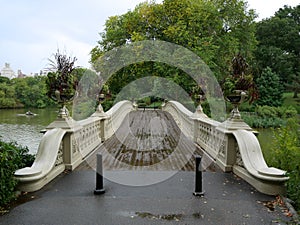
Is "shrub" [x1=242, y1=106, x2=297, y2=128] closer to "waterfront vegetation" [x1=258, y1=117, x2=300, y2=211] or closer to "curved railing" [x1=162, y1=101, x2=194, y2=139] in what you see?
"curved railing" [x1=162, y1=101, x2=194, y2=139]

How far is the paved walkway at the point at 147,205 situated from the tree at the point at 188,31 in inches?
603

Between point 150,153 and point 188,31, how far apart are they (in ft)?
50.7

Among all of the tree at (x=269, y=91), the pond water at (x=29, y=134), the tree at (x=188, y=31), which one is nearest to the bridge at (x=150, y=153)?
the pond water at (x=29, y=134)

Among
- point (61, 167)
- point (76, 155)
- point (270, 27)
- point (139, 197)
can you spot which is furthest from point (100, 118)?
point (270, 27)

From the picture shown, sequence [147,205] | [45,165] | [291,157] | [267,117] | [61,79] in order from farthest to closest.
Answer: [267,117] < [61,79] < [45,165] < [291,157] < [147,205]

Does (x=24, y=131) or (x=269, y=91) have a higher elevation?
(x=269, y=91)

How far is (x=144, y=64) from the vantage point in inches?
869

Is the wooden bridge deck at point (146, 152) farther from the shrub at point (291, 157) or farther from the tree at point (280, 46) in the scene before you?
the tree at point (280, 46)

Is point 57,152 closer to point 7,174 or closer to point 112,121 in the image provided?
point 7,174

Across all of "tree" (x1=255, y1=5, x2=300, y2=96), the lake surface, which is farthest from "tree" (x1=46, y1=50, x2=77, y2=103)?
"tree" (x1=255, y1=5, x2=300, y2=96)

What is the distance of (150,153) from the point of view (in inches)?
303

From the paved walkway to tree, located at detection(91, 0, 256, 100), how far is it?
1532 centimetres

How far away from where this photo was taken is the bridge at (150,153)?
4648mm

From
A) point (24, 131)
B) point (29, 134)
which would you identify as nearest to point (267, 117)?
point (29, 134)
